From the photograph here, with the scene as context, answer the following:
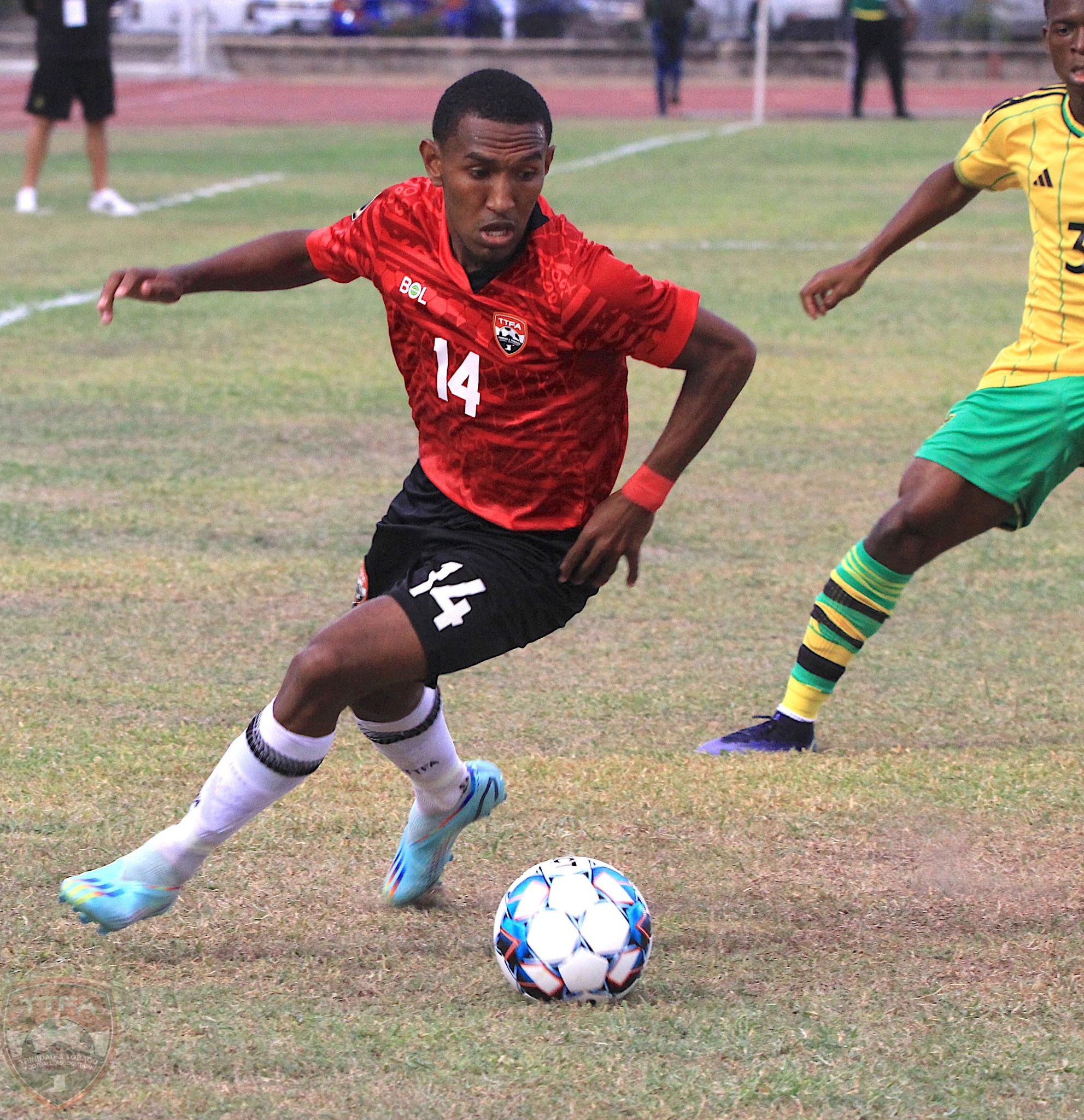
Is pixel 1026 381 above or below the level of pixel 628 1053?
above

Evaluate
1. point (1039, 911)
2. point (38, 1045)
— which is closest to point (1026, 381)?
point (1039, 911)

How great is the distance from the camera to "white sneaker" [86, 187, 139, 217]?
14.9 m

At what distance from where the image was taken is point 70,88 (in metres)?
14.4

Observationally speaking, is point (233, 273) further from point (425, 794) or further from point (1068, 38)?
point (1068, 38)

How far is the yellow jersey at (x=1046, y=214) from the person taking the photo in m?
4.59

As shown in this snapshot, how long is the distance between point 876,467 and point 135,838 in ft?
15.7

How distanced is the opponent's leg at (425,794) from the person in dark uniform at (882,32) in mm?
23419

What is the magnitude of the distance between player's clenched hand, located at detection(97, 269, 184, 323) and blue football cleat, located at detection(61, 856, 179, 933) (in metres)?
1.20

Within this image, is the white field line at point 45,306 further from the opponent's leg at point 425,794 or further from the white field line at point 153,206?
the opponent's leg at point 425,794

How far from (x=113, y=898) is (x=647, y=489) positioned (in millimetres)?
1326

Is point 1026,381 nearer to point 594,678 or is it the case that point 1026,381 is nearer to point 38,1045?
point 594,678

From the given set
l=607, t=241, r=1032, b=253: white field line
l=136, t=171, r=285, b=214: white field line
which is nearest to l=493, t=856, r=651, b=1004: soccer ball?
l=607, t=241, r=1032, b=253: white field line

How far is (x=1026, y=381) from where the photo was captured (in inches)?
181

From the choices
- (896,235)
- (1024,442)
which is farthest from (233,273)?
(1024,442)
